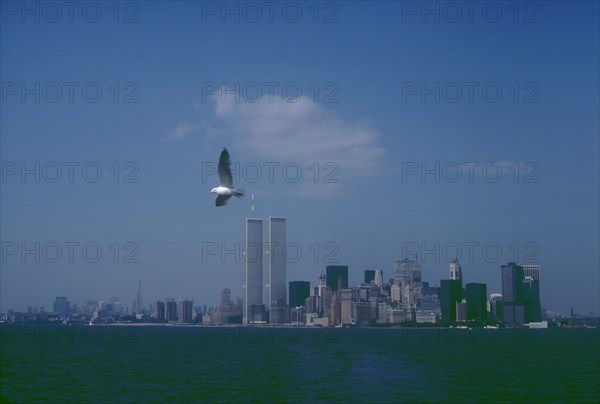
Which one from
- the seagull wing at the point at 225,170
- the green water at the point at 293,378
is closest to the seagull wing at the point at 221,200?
the seagull wing at the point at 225,170

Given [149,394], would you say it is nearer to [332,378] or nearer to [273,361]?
[332,378]

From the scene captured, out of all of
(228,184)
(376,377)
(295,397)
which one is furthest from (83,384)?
(228,184)

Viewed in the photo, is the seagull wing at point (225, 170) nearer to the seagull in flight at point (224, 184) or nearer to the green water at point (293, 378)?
the seagull in flight at point (224, 184)

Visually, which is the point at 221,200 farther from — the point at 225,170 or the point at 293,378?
the point at 293,378

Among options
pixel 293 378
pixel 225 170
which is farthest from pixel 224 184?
pixel 293 378

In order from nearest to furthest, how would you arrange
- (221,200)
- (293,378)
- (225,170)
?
(221,200)
(225,170)
(293,378)

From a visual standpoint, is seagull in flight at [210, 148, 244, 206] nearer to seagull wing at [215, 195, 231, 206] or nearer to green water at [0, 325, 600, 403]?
seagull wing at [215, 195, 231, 206]

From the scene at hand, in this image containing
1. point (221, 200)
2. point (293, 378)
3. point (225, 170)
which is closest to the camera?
point (221, 200)

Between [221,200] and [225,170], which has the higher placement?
[225,170]
